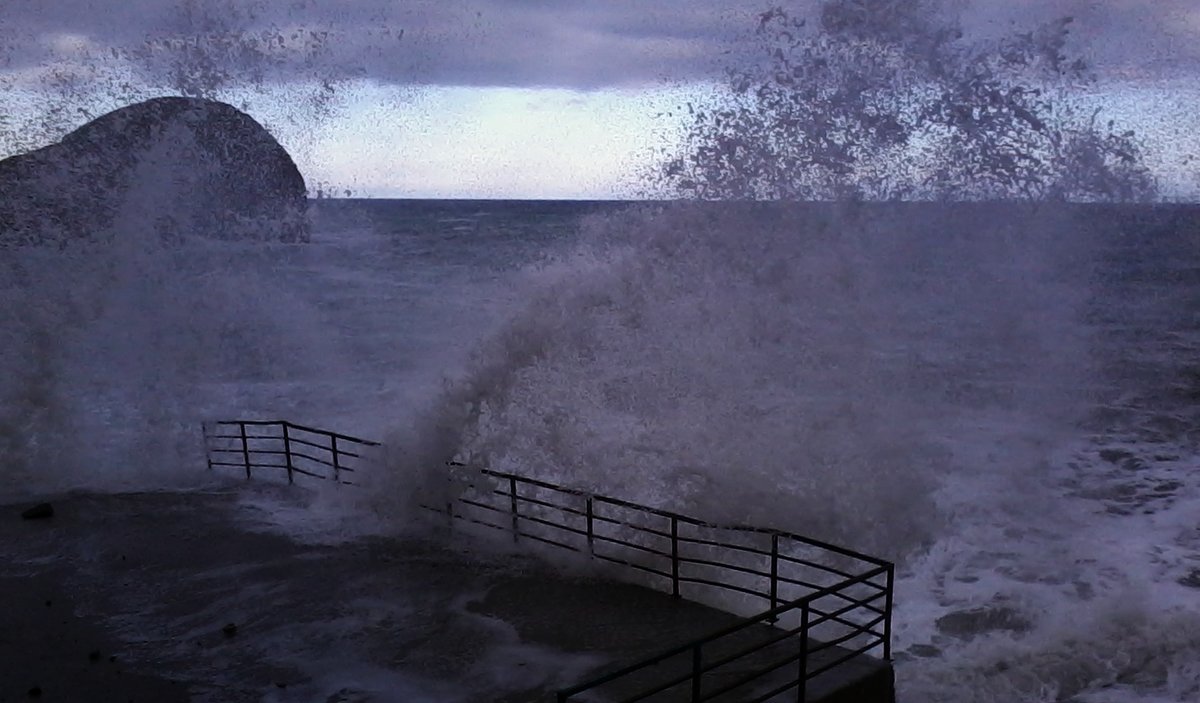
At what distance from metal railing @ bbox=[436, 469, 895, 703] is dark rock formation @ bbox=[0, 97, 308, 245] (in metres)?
9.10

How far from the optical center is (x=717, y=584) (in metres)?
7.61

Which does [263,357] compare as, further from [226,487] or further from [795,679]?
[795,679]

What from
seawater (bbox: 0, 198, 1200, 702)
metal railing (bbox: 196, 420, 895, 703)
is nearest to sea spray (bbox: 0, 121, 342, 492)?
seawater (bbox: 0, 198, 1200, 702)

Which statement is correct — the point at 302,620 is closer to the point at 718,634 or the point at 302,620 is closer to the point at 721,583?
the point at 721,583

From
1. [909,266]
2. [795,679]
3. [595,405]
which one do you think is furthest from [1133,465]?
[909,266]

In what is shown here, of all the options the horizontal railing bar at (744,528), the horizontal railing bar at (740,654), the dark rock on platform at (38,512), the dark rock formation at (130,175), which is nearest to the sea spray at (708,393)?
the horizontal railing bar at (744,528)

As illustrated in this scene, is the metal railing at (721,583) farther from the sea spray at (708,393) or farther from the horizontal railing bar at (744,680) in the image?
the sea spray at (708,393)

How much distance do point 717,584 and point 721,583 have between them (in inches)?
50.8

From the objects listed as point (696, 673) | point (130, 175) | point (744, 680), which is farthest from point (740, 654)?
point (130, 175)

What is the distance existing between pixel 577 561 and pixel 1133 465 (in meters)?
14.7

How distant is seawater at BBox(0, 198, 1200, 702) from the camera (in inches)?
429

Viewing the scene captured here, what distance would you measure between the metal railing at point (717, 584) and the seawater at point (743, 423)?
589 mm

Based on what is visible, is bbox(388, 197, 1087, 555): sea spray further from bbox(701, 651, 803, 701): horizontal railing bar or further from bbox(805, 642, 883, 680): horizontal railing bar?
bbox(701, 651, 803, 701): horizontal railing bar

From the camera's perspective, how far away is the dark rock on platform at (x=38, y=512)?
37.2 feet
